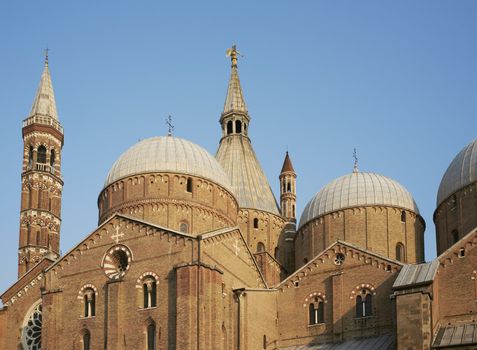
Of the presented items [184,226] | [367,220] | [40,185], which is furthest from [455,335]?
[40,185]

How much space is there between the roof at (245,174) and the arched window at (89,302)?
1300 cm

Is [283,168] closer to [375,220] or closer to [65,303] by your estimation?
[375,220]

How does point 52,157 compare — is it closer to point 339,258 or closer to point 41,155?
point 41,155

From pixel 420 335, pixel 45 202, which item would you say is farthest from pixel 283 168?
pixel 420 335

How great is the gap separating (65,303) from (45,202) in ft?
45.9

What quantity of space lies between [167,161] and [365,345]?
13721mm

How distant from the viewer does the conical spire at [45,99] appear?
5722 centimetres

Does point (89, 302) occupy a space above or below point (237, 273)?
below

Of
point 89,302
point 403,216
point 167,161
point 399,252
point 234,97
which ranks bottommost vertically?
point 89,302

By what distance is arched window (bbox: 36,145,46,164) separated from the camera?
55656 millimetres

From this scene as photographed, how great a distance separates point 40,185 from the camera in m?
54.3

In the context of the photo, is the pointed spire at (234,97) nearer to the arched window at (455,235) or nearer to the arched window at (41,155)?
the arched window at (41,155)

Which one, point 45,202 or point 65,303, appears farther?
point 45,202

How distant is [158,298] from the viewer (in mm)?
38875
